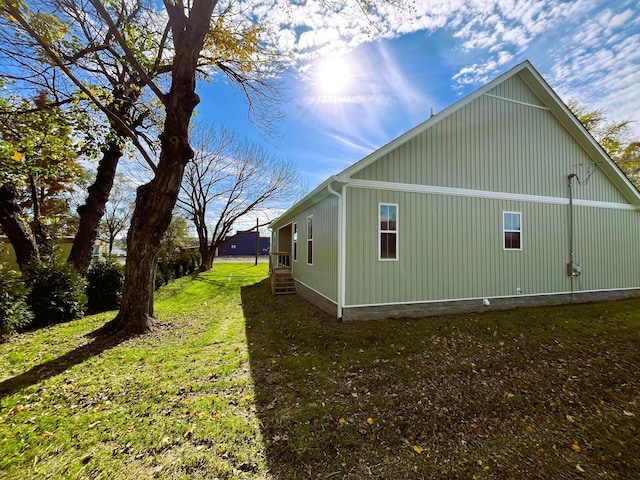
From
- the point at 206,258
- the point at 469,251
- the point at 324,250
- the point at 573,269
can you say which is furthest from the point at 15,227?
the point at 573,269

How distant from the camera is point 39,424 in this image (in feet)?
9.50

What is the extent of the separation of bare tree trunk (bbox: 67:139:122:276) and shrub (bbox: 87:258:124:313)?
403 mm

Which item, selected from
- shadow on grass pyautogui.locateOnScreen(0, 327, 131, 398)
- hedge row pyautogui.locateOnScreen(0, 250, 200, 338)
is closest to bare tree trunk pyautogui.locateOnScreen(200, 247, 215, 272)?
hedge row pyautogui.locateOnScreen(0, 250, 200, 338)

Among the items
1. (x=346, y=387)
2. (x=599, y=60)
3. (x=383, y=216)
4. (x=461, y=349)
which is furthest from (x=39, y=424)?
(x=599, y=60)

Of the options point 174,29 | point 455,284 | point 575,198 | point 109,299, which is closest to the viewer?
point 174,29

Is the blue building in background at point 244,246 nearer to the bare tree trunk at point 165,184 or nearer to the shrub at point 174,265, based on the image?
the shrub at point 174,265

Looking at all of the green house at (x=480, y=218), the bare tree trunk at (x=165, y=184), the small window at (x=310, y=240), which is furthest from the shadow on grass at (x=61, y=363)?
the small window at (x=310, y=240)

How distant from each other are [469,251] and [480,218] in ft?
3.45

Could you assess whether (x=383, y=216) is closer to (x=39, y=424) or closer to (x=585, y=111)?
(x=39, y=424)

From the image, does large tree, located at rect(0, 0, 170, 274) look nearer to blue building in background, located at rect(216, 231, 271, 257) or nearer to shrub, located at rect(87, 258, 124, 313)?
shrub, located at rect(87, 258, 124, 313)

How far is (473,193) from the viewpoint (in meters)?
7.81

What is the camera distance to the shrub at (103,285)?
8.09 m

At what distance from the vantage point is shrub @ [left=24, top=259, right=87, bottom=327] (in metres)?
6.35

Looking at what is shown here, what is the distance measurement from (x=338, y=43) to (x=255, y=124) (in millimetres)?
3265
